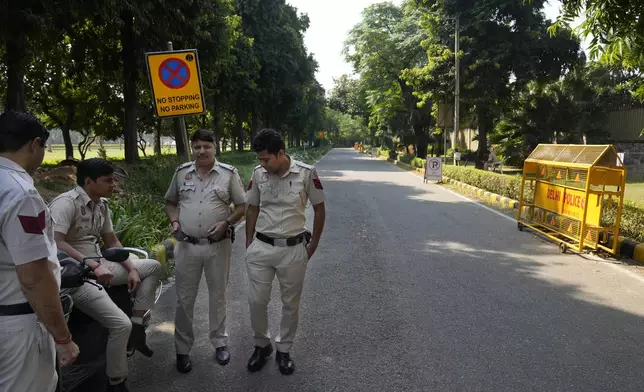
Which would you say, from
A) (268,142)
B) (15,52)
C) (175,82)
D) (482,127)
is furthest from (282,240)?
(482,127)

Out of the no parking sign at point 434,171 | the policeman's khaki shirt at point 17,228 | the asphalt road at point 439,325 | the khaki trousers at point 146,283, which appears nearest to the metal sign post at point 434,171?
the no parking sign at point 434,171

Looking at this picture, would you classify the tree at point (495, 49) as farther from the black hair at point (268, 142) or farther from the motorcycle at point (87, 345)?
the motorcycle at point (87, 345)

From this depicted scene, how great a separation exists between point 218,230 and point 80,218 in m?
0.93

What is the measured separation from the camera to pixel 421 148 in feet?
113

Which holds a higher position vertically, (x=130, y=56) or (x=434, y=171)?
(x=130, y=56)

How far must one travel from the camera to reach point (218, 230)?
3574 millimetres

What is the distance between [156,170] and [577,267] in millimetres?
9117

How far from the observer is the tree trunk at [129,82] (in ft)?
44.5

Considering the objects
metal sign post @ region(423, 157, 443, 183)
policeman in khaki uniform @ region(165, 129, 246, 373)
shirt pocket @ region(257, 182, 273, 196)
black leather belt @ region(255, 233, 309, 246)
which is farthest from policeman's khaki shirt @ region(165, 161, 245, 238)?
metal sign post @ region(423, 157, 443, 183)

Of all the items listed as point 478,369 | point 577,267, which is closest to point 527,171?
point 577,267

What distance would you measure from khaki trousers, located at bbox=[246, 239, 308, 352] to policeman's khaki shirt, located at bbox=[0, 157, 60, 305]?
5.67ft

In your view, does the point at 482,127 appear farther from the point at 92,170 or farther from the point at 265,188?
the point at 92,170

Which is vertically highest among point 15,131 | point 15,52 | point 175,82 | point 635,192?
point 15,52

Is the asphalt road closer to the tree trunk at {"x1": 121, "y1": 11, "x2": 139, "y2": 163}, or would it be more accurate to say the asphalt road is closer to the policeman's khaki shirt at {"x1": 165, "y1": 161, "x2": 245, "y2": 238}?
A: the policeman's khaki shirt at {"x1": 165, "y1": 161, "x2": 245, "y2": 238}
